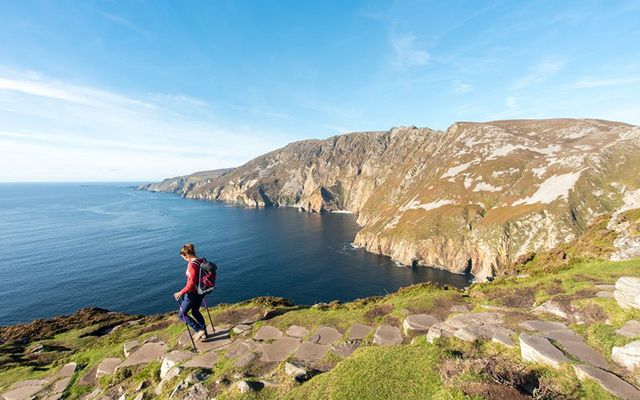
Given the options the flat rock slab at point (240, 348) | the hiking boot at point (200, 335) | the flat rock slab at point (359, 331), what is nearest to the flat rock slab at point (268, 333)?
the flat rock slab at point (240, 348)

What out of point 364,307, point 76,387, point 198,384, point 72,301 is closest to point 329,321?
point 364,307

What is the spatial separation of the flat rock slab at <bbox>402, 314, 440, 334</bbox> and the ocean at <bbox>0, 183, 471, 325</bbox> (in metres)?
52.9

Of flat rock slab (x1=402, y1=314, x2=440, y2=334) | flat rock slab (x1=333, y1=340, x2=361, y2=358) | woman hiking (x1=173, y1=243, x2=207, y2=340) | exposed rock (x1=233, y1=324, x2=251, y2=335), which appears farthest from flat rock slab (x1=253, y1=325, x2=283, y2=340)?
flat rock slab (x1=402, y1=314, x2=440, y2=334)

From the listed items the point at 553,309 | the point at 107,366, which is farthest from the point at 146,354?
the point at 553,309

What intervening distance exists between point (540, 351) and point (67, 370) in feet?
70.4

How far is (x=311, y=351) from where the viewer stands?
12.0 metres

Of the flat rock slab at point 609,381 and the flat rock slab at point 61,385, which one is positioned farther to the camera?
the flat rock slab at point 61,385

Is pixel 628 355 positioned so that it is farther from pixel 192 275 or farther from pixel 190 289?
pixel 190 289

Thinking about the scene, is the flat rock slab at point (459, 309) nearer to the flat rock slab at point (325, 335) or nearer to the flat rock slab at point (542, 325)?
the flat rock slab at point (542, 325)

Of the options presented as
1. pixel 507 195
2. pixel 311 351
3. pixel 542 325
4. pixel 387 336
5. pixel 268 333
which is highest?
pixel 507 195

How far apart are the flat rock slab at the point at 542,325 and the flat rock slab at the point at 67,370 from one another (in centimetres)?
2170

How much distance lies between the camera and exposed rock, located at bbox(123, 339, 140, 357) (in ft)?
49.0

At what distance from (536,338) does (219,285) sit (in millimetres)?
71128

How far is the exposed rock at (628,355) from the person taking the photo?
757 centimetres
